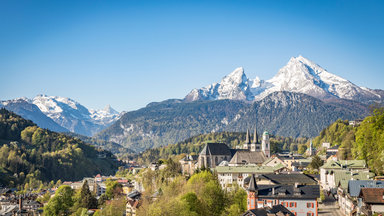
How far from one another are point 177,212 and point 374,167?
44621 millimetres

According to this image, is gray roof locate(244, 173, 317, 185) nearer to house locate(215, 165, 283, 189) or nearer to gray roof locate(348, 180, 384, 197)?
house locate(215, 165, 283, 189)

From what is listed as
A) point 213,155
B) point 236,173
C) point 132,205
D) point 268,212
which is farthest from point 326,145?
point 268,212

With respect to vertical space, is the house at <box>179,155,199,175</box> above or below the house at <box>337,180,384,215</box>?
above

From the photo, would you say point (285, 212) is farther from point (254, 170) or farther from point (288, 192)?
point (254, 170)

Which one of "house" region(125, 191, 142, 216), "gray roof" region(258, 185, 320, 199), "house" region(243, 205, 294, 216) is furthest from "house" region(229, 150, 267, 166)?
"house" region(243, 205, 294, 216)

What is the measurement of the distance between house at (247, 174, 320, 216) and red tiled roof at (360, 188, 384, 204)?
33.1 feet

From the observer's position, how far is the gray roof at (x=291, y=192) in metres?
85.7

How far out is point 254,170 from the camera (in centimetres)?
12606

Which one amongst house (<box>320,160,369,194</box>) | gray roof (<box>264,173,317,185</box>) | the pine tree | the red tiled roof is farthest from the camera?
the pine tree

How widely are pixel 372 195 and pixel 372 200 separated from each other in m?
1.03

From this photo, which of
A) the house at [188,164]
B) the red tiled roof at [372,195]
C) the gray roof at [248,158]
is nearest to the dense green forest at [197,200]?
the red tiled roof at [372,195]

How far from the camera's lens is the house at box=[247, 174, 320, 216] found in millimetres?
84812

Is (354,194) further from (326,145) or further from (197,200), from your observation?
(326,145)

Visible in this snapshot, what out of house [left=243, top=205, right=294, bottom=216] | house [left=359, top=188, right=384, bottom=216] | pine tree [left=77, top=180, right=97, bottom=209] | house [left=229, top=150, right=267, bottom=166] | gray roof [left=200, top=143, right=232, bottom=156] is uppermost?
gray roof [left=200, top=143, right=232, bottom=156]
